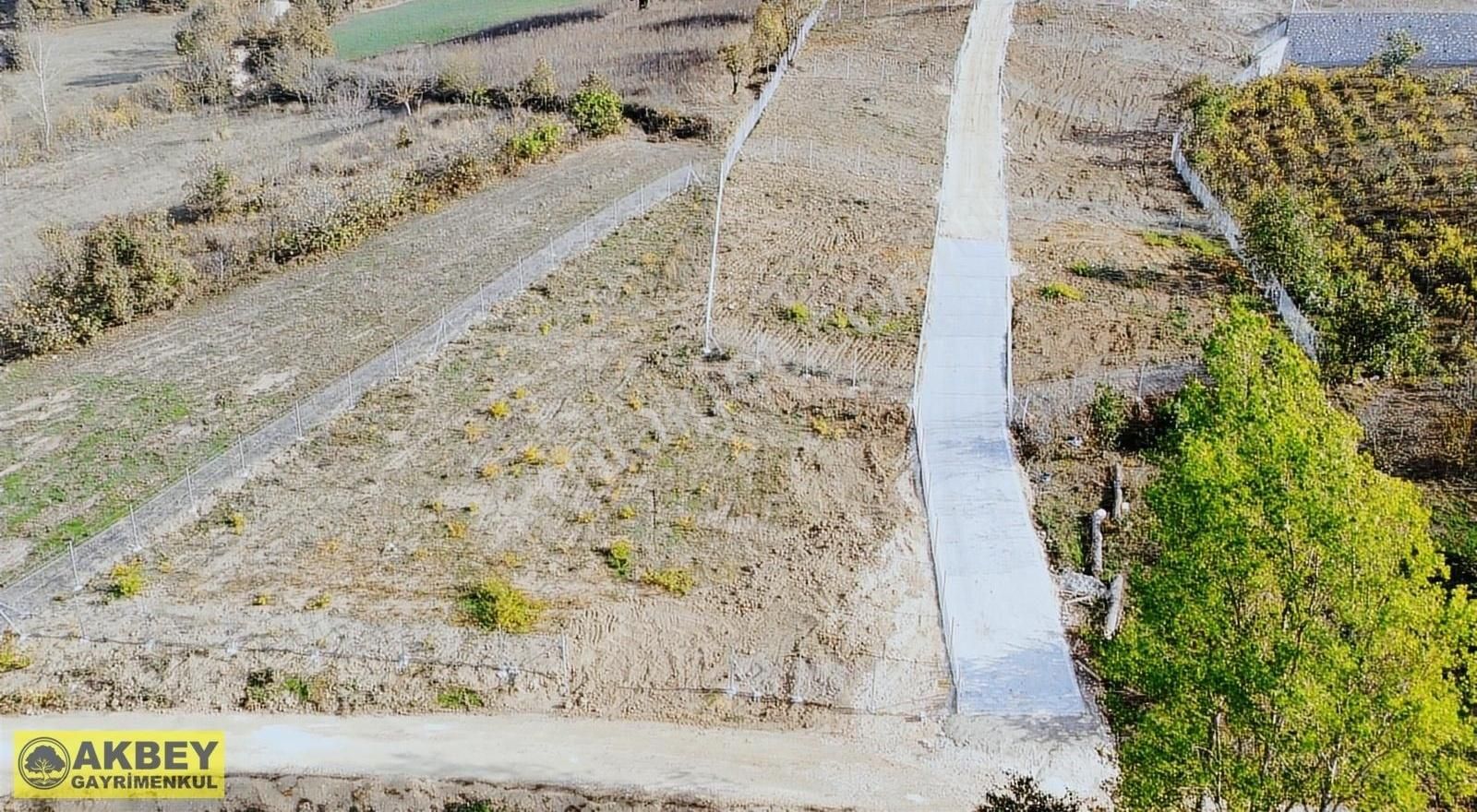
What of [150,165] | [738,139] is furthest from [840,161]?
[150,165]

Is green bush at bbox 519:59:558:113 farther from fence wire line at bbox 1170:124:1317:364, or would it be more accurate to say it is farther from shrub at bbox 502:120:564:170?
fence wire line at bbox 1170:124:1317:364

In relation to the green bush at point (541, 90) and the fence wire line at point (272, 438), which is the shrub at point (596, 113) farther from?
the fence wire line at point (272, 438)

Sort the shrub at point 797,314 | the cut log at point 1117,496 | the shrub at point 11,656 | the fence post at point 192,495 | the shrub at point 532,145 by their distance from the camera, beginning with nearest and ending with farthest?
the shrub at point 11,656, the fence post at point 192,495, the cut log at point 1117,496, the shrub at point 797,314, the shrub at point 532,145

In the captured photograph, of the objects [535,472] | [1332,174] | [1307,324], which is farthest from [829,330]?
[1332,174]

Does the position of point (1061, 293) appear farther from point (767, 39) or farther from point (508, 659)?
point (767, 39)

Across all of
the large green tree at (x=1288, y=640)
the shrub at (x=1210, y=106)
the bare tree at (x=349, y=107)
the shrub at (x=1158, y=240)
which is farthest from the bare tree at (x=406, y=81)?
the large green tree at (x=1288, y=640)

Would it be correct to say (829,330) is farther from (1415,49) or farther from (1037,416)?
(1415,49)

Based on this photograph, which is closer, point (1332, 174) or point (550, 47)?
point (1332, 174)
